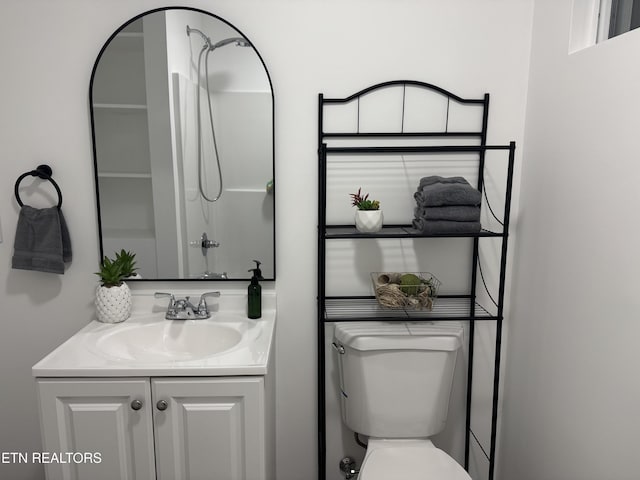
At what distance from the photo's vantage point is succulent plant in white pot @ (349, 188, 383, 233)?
5.44ft

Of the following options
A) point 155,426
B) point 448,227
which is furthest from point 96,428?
point 448,227

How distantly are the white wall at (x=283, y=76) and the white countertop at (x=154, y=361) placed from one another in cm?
21

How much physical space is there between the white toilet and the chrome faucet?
51 cm

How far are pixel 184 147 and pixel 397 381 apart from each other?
1.18m

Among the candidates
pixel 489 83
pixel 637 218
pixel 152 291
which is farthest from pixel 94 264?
pixel 637 218

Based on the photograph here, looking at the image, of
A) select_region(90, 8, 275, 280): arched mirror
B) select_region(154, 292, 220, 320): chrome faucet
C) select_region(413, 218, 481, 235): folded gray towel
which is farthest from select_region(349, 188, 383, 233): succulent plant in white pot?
select_region(154, 292, 220, 320): chrome faucet

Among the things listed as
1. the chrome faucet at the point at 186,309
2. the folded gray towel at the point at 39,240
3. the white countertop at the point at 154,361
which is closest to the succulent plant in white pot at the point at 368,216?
the white countertop at the point at 154,361

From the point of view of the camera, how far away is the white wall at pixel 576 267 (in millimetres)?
1269

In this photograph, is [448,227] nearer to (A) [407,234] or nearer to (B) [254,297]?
(A) [407,234]

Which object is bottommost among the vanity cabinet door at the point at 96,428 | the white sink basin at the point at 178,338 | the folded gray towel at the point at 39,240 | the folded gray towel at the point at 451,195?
the vanity cabinet door at the point at 96,428

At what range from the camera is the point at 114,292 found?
174 cm

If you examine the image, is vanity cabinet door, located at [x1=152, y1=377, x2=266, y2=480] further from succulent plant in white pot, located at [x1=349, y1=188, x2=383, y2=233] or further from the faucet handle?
succulent plant in white pot, located at [x1=349, y1=188, x2=383, y2=233]

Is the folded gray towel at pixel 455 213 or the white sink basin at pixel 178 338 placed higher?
the folded gray towel at pixel 455 213

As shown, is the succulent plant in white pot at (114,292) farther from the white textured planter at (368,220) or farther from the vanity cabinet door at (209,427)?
the white textured planter at (368,220)
